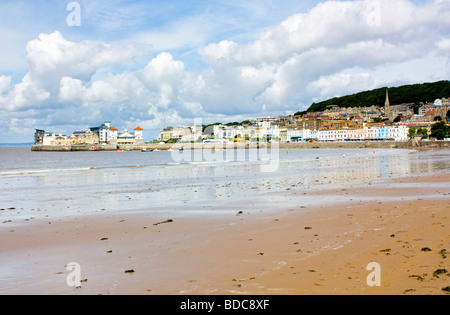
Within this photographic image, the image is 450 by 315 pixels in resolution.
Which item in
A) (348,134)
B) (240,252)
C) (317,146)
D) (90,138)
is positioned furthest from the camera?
(90,138)

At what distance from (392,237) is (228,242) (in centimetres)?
279

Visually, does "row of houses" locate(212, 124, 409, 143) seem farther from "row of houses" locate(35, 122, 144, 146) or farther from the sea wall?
"row of houses" locate(35, 122, 144, 146)

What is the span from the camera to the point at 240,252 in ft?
19.1

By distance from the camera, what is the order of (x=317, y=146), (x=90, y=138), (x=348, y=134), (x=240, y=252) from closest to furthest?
1. (x=240, y=252)
2. (x=317, y=146)
3. (x=348, y=134)
4. (x=90, y=138)

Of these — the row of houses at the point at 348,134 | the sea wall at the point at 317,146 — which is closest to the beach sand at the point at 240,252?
the sea wall at the point at 317,146

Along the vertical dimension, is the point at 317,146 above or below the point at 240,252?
above

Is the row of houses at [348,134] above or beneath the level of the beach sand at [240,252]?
→ above

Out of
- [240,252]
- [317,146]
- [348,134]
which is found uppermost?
[348,134]

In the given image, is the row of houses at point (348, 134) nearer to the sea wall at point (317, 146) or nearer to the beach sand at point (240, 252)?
the sea wall at point (317, 146)

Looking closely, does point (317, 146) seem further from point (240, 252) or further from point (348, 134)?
point (240, 252)

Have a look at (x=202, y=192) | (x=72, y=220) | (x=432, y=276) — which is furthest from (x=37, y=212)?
(x=432, y=276)

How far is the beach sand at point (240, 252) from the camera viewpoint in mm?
4363

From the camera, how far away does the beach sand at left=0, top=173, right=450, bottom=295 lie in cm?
436

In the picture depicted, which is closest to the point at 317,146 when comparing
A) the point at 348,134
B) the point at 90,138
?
the point at 348,134
